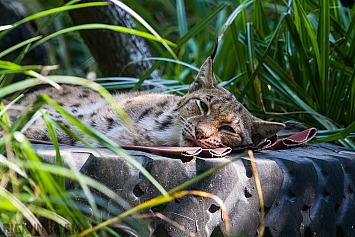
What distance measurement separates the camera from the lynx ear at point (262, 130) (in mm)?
3092

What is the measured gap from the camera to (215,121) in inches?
121

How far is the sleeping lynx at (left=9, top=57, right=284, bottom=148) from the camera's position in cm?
300

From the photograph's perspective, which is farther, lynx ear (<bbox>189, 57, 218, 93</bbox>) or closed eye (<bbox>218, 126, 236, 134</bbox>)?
lynx ear (<bbox>189, 57, 218, 93</bbox>)

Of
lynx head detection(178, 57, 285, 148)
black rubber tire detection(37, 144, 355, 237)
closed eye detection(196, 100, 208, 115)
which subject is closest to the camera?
black rubber tire detection(37, 144, 355, 237)

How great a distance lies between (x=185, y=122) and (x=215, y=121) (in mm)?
165

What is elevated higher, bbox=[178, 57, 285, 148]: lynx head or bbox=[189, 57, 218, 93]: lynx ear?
bbox=[189, 57, 218, 93]: lynx ear

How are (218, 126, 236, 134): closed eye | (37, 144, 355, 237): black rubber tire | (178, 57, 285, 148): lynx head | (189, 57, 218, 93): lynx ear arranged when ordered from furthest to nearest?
(189, 57, 218, 93): lynx ear
(218, 126, 236, 134): closed eye
(178, 57, 285, 148): lynx head
(37, 144, 355, 237): black rubber tire

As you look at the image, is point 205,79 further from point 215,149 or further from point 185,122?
point 215,149

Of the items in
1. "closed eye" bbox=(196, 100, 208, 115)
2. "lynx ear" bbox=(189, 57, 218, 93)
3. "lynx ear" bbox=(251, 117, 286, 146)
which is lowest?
"lynx ear" bbox=(251, 117, 286, 146)

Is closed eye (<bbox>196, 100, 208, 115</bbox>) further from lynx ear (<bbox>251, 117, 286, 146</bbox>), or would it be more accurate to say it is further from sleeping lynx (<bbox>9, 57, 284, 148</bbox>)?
lynx ear (<bbox>251, 117, 286, 146</bbox>)

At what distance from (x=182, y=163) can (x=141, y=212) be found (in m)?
0.27

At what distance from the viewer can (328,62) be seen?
12.1 ft

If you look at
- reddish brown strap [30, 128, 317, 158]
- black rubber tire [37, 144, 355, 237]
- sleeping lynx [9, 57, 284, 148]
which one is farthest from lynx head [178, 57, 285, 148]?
black rubber tire [37, 144, 355, 237]

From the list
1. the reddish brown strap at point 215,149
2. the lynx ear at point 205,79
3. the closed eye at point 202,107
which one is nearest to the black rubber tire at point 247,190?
the reddish brown strap at point 215,149
